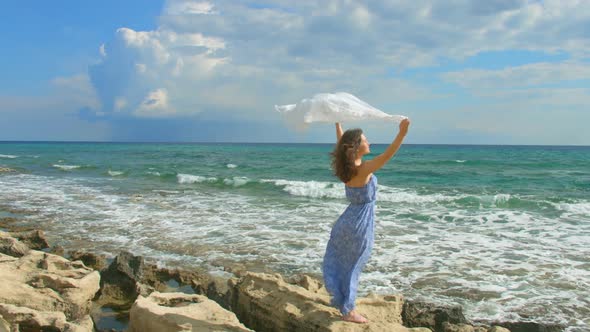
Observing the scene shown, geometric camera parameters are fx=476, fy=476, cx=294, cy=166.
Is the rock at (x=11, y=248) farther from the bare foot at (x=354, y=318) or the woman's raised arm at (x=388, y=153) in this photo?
the woman's raised arm at (x=388, y=153)

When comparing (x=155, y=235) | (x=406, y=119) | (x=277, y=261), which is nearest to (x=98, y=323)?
(x=277, y=261)

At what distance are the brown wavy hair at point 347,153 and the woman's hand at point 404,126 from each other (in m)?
0.34

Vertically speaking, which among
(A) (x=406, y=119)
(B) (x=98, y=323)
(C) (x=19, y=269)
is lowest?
(B) (x=98, y=323)

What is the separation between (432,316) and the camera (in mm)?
5133

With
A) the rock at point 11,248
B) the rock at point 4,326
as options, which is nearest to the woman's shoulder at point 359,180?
the rock at point 4,326

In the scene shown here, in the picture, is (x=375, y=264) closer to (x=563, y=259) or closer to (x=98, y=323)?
(x=563, y=259)

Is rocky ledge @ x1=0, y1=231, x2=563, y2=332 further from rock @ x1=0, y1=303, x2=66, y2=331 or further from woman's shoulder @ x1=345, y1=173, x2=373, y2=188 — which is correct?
woman's shoulder @ x1=345, y1=173, x2=373, y2=188

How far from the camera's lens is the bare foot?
407 cm

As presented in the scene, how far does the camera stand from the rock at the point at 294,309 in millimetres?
4105

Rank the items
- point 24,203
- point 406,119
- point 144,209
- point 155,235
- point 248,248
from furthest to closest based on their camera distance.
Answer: point 24,203 < point 144,209 < point 155,235 < point 248,248 < point 406,119

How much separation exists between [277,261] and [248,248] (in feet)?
3.45

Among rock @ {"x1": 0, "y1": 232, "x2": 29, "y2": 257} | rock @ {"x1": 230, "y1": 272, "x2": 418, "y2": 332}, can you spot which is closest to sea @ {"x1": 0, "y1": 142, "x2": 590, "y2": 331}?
rock @ {"x1": 230, "y1": 272, "x2": 418, "y2": 332}

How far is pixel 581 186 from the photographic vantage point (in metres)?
23.2

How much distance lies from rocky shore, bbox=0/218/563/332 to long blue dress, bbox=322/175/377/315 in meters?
0.23
